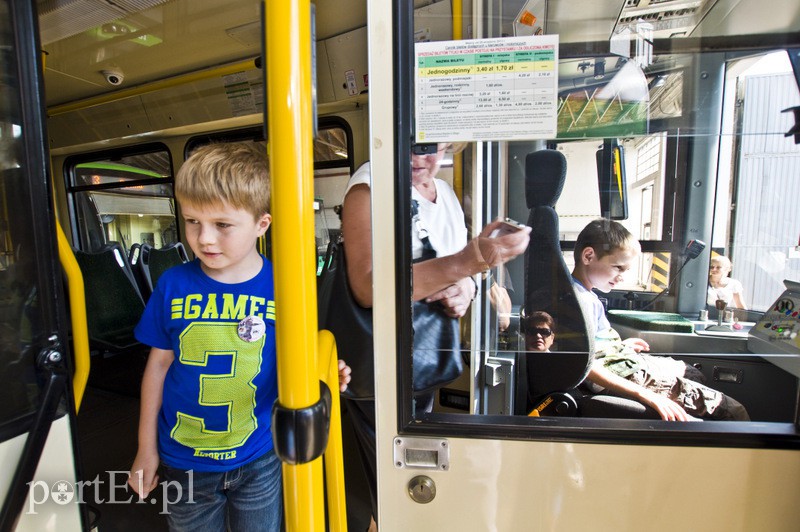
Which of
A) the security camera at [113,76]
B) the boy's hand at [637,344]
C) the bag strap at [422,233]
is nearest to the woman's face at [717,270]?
the boy's hand at [637,344]

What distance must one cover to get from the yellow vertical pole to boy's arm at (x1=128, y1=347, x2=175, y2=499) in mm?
845

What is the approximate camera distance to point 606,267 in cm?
82

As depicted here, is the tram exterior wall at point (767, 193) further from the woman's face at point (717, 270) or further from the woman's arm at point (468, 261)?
the woman's arm at point (468, 261)

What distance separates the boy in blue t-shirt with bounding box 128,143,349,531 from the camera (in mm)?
1153

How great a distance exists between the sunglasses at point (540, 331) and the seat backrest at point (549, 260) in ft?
0.07

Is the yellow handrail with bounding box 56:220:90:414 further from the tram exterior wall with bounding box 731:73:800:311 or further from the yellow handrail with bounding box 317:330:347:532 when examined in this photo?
the tram exterior wall with bounding box 731:73:800:311

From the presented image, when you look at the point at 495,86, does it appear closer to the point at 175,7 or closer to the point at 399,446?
the point at 399,446

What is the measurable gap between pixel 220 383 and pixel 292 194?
2.74ft

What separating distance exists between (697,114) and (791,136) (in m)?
0.17

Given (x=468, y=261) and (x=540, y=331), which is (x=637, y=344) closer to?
(x=540, y=331)

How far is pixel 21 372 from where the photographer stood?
0.99 m

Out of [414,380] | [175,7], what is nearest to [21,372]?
[414,380]

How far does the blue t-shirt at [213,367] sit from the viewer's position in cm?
117

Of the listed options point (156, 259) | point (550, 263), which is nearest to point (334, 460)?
point (550, 263)
